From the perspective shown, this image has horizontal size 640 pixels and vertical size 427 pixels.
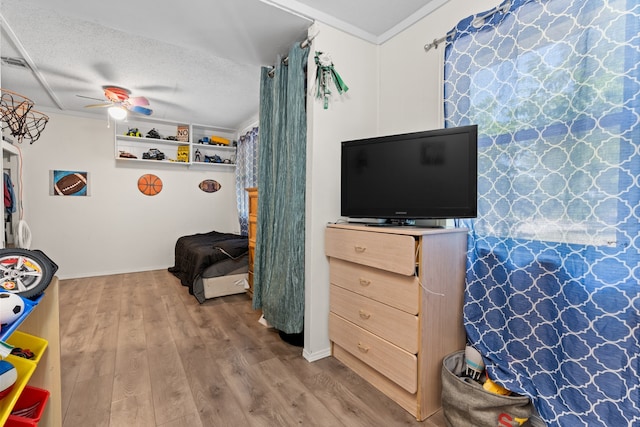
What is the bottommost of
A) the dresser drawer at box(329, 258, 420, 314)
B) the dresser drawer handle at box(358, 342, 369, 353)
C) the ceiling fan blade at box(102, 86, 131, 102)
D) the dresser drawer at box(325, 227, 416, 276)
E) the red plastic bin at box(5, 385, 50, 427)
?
the dresser drawer handle at box(358, 342, 369, 353)

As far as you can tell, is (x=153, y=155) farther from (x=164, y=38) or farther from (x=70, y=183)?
(x=164, y=38)

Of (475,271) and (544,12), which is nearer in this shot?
(544,12)

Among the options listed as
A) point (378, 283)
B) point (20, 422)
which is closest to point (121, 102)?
point (20, 422)

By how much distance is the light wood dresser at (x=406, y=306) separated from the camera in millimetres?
1458

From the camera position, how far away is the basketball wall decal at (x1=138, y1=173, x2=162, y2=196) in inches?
182

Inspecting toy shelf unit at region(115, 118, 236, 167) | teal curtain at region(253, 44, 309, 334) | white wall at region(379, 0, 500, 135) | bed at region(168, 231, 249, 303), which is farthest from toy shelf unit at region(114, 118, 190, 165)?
white wall at region(379, 0, 500, 135)

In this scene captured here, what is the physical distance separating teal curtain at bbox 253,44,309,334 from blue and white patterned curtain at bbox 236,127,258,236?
1.85 meters

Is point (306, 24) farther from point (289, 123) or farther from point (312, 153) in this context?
point (312, 153)

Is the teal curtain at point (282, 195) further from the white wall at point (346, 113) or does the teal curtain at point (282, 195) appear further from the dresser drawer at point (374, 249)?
the dresser drawer at point (374, 249)

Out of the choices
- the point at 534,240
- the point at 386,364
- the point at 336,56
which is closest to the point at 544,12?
the point at 534,240

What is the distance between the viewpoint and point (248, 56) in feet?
8.07

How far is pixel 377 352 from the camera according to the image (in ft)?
5.47

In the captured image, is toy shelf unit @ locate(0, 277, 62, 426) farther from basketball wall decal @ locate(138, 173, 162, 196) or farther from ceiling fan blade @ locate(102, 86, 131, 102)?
basketball wall decal @ locate(138, 173, 162, 196)

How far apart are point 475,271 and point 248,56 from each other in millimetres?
2362
